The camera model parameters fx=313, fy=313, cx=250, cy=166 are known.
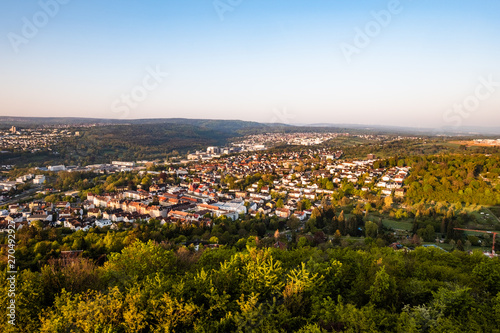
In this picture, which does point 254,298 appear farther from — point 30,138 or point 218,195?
point 30,138

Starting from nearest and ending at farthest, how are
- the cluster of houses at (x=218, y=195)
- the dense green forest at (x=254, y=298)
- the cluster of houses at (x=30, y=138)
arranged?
the dense green forest at (x=254, y=298) < the cluster of houses at (x=218, y=195) < the cluster of houses at (x=30, y=138)

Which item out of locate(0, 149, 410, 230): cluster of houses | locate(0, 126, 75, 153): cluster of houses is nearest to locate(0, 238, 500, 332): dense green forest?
locate(0, 149, 410, 230): cluster of houses

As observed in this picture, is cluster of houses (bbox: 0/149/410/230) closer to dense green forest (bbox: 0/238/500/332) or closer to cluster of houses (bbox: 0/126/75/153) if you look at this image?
dense green forest (bbox: 0/238/500/332)

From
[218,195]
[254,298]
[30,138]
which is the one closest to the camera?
[254,298]

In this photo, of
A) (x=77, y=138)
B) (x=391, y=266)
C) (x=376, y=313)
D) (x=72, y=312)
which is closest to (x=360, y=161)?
(x=391, y=266)

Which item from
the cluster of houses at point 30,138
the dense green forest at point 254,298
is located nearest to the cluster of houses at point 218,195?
the dense green forest at point 254,298

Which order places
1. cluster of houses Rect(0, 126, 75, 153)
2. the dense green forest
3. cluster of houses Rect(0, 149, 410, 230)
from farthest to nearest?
1. cluster of houses Rect(0, 126, 75, 153)
2. cluster of houses Rect(0, 149, 410, 230)
3. the dense green forest

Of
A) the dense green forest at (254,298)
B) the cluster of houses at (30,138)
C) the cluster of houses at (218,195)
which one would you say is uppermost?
the cluster of houses at (30,138)

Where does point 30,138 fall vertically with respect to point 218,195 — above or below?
above

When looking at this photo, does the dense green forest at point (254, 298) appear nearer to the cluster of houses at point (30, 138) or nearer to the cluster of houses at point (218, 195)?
the cluster of houses at point (218, 195)

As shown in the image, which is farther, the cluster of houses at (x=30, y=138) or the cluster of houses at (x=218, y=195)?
the cluster of houses at (x=30, y=138)

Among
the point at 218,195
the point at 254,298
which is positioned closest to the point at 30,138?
the point at 218,195

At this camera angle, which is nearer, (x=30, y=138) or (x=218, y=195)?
(x=218, y=195)
